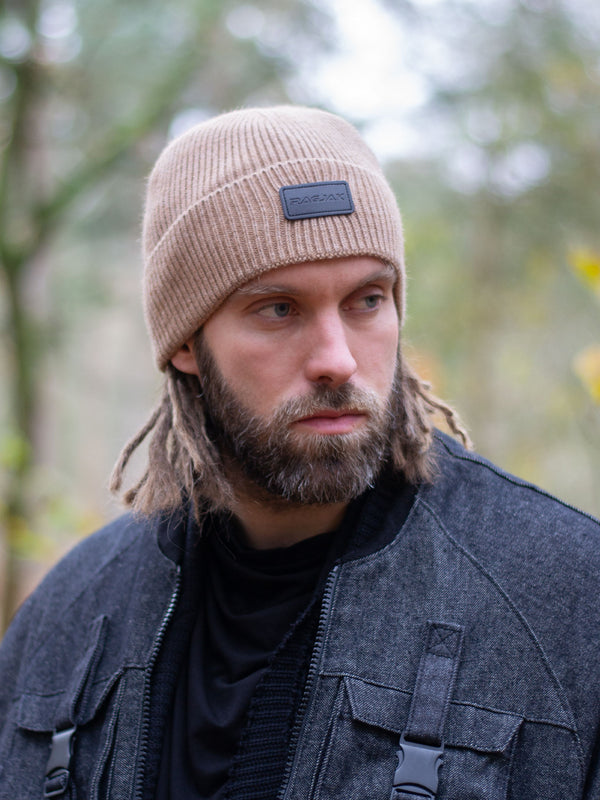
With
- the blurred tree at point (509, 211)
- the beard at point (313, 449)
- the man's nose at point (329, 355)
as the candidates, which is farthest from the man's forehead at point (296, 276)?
the blurred tree at point (509, 211)

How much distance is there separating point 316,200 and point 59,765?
1.70 metres

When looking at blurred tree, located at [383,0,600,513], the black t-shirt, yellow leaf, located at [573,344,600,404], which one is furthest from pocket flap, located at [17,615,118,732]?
blurred tree, located at [383,0,600,513]

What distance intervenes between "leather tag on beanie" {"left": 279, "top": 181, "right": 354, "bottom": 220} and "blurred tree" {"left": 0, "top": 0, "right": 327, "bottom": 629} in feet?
16.2

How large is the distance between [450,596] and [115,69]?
273 inches

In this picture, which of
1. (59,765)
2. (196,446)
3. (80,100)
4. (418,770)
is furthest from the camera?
(80,100)

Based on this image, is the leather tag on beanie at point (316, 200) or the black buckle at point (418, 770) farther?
the leather tag on beanie at point (316, 200)

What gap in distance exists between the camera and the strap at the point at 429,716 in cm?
169

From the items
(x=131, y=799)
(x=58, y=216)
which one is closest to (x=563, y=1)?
(x=58, y=216)

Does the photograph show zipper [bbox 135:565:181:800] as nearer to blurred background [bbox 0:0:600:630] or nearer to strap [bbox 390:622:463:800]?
strap [bbox 390:622:463:800]

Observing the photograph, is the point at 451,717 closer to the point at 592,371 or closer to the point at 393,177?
the point at 592,371

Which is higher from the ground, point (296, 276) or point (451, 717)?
point (296, 276)

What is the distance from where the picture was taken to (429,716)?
1733mm

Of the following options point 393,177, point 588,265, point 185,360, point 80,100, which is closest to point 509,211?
point 393,177

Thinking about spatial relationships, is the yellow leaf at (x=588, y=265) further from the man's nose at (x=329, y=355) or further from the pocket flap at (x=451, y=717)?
the pocket flap at (x=451, y=717)
